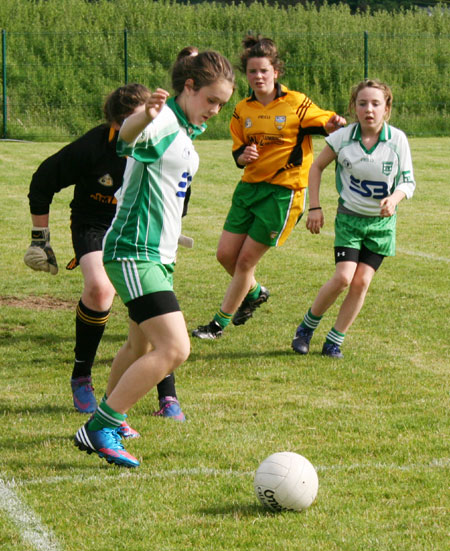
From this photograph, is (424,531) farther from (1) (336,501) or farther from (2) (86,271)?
(2) (86,271)

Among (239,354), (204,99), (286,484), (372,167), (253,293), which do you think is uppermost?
(204,99)

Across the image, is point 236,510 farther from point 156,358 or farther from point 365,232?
point 365,232

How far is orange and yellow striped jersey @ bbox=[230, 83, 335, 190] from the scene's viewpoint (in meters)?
7.11

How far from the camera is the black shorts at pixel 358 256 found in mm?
6660

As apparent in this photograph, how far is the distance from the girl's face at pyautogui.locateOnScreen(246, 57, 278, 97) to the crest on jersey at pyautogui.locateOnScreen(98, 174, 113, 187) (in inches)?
71.4

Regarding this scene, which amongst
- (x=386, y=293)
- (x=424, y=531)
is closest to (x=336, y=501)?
(x=424, y=531)

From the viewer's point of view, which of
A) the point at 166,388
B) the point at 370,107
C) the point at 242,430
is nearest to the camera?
the point at 242,430

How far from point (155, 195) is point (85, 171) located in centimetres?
134

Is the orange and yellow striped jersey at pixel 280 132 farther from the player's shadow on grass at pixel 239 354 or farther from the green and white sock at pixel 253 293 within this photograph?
the player's shadow on grass at pixel 239 354

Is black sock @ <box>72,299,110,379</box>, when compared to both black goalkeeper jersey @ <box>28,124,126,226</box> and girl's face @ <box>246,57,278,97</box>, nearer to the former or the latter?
black goalkeeper jersey @ <box>28,124,126,226</box>

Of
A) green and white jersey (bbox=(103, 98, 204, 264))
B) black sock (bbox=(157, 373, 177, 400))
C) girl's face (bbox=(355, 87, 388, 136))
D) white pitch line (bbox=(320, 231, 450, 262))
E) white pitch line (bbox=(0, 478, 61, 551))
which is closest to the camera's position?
white pitch line (bbox=(0, 478, 61, 551))

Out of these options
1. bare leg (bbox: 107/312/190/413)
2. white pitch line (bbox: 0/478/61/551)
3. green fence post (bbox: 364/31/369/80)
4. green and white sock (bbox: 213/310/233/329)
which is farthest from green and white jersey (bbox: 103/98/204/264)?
green fence post (bbox: 364/31/369/80)

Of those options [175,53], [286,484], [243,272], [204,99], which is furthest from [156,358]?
[175,53]

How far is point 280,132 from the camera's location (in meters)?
7.11
